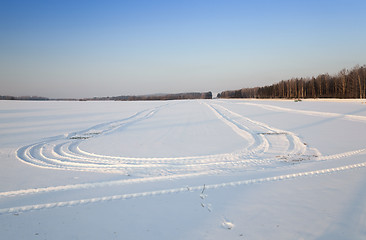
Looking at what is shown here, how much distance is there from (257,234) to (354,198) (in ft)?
6.33

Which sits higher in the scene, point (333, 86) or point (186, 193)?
point (333, 86)

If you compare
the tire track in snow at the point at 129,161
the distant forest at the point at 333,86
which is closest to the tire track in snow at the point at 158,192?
the tire track in snow at the point at 129,161

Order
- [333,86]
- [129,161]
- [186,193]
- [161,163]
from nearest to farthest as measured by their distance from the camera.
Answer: [186,193] → [161,163] → [129,161] → [333,86]

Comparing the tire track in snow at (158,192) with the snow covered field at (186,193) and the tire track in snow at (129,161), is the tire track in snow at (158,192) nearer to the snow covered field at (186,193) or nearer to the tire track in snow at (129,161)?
the snow covered field at (186,193)

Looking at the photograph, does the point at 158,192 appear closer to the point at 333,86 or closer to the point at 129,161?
the point at 129,161

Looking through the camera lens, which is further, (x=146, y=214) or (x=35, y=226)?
(x=146, y=214)

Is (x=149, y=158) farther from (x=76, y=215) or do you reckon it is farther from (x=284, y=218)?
(x=284, y=218)

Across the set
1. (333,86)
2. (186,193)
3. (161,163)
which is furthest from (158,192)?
(333,86)

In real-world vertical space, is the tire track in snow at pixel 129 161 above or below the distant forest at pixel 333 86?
below

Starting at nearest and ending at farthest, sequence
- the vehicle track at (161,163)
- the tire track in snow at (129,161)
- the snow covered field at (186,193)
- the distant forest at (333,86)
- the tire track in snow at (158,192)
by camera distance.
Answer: the snow covered field at (186,193)
the tire track in snow at (158,192)
the vehicle track at (161,163)
the tire track in snow at (129,161)
the distant forest at (333,86)

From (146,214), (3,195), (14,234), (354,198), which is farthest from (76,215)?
(354,198)

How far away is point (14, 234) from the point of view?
274 cm

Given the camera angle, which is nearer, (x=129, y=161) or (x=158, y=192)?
(x=158, y=192)

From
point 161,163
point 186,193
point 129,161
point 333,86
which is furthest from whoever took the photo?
point 333,86
